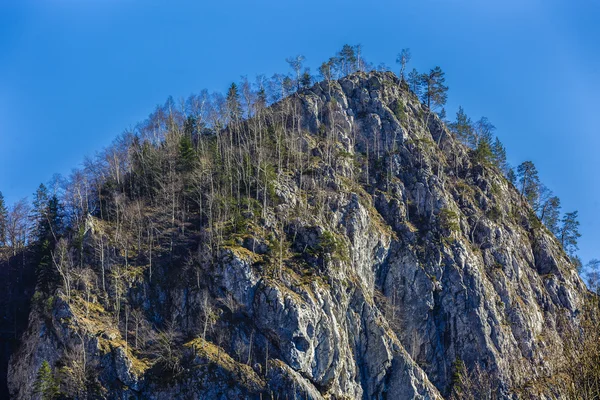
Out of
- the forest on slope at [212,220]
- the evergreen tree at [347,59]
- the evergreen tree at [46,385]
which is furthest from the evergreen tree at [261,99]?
the evergreen tree at [46,385]

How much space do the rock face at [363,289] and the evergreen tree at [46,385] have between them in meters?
3.14

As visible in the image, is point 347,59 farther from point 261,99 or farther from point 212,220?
point 212,220

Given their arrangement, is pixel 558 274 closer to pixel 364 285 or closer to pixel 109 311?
pixel 364 285

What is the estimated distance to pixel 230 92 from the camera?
93188 millimetres

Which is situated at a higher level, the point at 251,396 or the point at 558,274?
the point at 558,274

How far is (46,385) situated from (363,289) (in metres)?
34.2

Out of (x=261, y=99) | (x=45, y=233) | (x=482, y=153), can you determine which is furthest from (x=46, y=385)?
(x=482, y=153)

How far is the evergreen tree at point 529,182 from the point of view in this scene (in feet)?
337

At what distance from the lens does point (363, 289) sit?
62562mm

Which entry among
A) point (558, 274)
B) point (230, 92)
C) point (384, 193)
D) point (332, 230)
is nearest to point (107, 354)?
point (332, 230)

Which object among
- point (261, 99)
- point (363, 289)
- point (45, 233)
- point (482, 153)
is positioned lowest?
point (363, 289)

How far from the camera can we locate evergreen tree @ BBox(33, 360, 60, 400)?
156 feet

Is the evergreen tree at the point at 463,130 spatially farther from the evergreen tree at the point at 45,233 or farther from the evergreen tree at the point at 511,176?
the evergreen tree at the point at 45,233

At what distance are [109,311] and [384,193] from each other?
137ft
